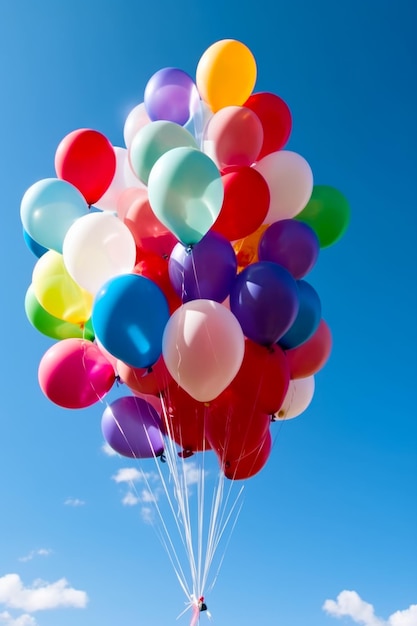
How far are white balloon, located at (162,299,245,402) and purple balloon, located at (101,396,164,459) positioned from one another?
888 mm

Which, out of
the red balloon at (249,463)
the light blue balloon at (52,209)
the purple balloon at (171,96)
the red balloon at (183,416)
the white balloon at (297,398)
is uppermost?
the purple balloon at (171,96)

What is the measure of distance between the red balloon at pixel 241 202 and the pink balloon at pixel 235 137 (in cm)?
27

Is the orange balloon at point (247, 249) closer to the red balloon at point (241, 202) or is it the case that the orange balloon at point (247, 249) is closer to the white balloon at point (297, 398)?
the red balloon at point (241, 202)

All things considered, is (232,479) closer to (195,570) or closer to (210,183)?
(195,570)

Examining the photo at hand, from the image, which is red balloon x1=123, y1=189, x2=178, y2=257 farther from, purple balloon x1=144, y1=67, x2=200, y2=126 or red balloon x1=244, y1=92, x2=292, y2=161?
red balloon x1=244, y1=92, x2=292, y2=161

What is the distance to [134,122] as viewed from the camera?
5465 millimetres

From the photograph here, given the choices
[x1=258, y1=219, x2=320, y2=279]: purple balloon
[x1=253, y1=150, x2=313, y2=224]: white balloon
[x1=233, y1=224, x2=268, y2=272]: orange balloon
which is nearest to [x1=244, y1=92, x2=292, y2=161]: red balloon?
[x1=253, y1=150, x2=313, y2=224]: white balloon

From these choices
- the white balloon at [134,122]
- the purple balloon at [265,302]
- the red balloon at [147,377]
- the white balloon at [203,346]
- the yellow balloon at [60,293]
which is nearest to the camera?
the white balloon at [203,346]

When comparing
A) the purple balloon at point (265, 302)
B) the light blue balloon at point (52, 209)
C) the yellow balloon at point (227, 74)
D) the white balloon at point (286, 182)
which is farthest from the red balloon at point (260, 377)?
the yellow balloon at point (227, 74)

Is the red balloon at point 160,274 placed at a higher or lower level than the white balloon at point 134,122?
lower

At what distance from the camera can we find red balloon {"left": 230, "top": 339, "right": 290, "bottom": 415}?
434cm

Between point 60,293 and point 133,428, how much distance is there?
1342 millimetres

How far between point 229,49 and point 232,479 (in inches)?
158

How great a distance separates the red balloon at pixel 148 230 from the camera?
14.8 ft
